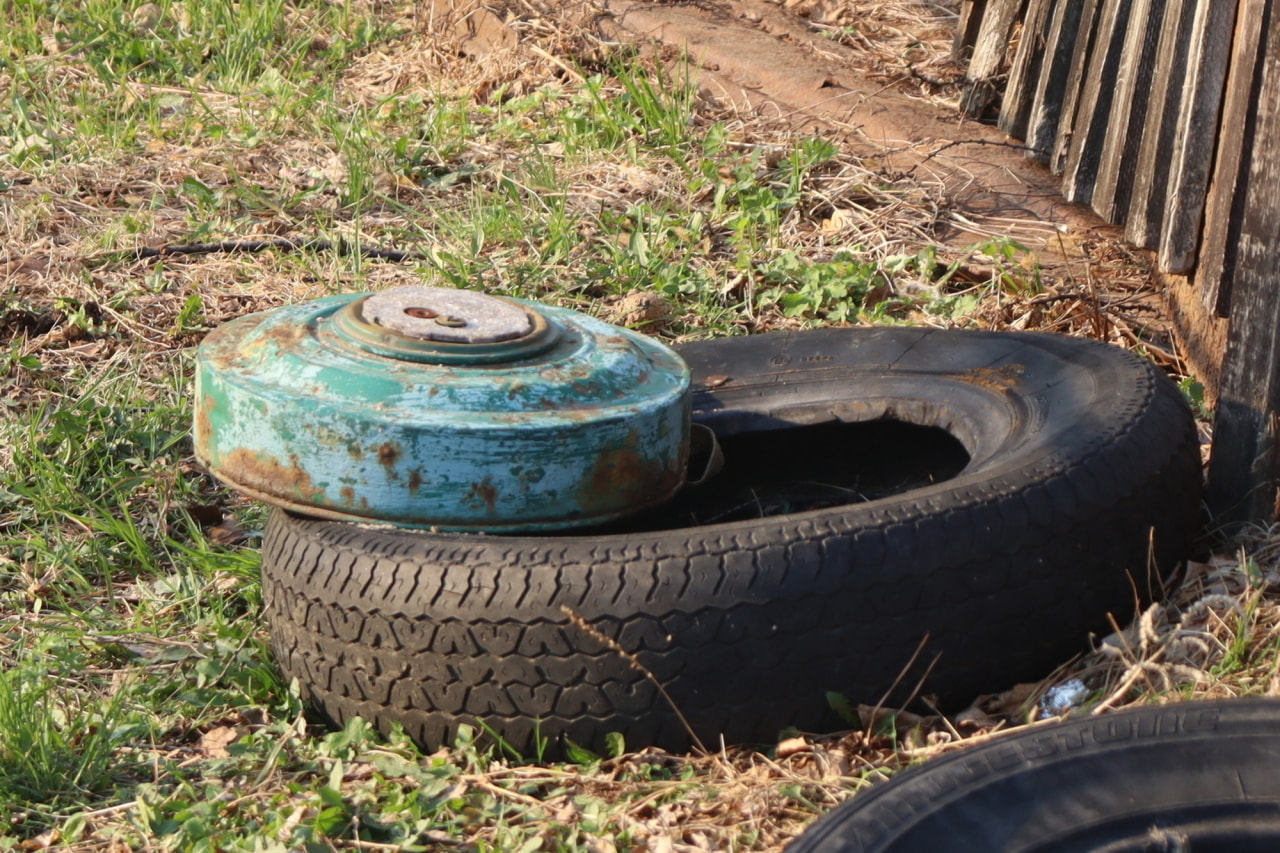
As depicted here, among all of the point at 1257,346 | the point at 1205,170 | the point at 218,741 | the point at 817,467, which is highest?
the point at 1205,170

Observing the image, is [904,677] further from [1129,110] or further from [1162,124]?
[1129,110]

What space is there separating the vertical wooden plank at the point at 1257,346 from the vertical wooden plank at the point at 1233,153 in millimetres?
30

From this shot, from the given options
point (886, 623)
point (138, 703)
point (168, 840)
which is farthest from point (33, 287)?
point (886, 623)

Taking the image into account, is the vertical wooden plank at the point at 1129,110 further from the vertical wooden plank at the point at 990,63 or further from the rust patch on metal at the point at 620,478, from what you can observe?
the rust patch on metal at the point at 620,478

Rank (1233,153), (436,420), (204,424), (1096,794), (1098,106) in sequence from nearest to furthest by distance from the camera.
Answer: (1096,794) → (436,420) → (204,424) → (1233,153) → (1098,106)

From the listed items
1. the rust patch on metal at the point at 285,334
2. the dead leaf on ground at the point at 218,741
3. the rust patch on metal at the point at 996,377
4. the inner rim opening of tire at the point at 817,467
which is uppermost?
the rust patch on metal at the point at 996,377

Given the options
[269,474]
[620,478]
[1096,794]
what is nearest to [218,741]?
[269,474]

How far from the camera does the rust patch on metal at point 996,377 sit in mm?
3059

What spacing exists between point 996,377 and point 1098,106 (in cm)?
143

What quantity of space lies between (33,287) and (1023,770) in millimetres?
3319

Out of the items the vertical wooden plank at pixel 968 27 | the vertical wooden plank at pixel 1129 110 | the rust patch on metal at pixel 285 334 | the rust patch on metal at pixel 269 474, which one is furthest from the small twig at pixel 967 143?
the rust patch on metal at pixel 269 474

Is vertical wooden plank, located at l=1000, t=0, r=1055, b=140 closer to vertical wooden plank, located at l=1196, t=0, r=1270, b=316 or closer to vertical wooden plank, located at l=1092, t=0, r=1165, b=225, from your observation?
vertical wooden plank, located at l=1092, t=0, r=1165, b=225

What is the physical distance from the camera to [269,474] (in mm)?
2557

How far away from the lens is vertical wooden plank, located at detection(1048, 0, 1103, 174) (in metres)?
4.33
